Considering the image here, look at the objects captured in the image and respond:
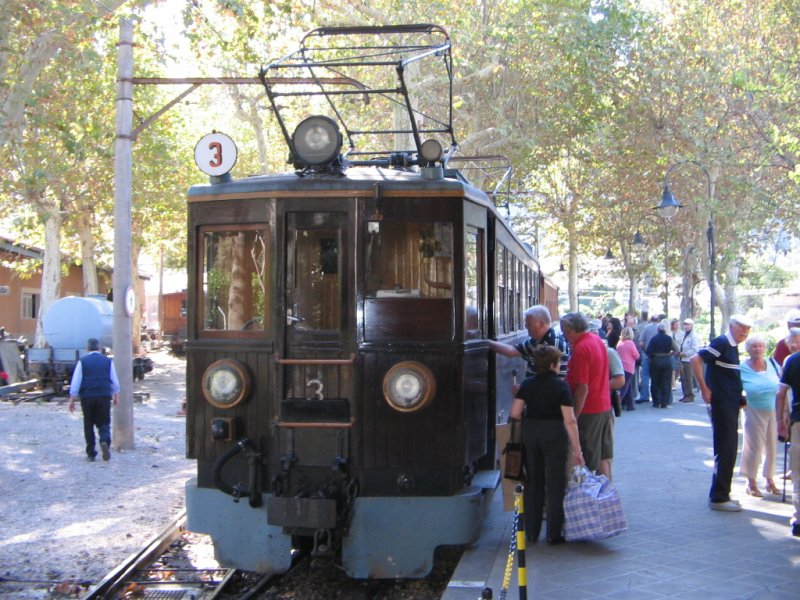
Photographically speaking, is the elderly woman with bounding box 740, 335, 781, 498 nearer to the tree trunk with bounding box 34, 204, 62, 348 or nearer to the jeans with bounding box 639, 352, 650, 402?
the jeans with bounding box 639, 352, 650, 402

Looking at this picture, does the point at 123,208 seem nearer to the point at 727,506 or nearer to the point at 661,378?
the point at 727,506

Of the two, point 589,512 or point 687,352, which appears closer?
point 589,512

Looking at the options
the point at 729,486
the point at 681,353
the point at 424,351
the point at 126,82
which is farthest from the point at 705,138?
the point at 424,351

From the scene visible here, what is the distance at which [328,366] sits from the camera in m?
6.61

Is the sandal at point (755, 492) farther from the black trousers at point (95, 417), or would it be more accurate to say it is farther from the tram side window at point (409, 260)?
the black trousers at point (95, 417)

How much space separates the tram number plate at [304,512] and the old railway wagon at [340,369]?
99 millimetres

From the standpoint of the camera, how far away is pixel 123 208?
44.1 ft

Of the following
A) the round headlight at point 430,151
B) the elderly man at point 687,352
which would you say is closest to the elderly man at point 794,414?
the round headlight at point 430,151

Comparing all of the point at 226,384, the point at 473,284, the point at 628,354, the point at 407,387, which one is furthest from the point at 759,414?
the point at 628,354

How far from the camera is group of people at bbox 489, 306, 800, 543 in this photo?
695 cm

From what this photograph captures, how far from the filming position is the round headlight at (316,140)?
6766 millimetres

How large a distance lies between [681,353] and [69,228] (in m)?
22.5

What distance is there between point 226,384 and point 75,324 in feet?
65.5

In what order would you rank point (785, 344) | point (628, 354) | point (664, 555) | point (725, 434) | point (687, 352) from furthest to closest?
point (687, 352) < point (628, 354) < point (785, 344) < point (725, 434) < point (664, 555)
